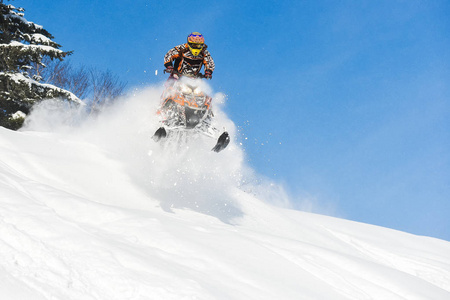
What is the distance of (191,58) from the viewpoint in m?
7.99

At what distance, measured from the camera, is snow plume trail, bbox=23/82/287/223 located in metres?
7.72

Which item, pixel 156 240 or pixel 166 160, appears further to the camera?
pixel 166 160

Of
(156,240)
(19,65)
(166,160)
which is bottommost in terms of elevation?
(156,240)

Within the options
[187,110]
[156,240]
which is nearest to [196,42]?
[187,110]

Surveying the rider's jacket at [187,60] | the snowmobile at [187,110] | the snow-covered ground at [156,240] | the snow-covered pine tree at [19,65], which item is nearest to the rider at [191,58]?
the rider's jacket at [187,60]

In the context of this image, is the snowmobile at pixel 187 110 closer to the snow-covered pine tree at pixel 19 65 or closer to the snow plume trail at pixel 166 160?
the snow plume trail at pixel 166 160

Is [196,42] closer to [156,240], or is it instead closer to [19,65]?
[156,240]

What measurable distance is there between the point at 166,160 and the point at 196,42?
8.57ft

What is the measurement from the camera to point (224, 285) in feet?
9.87

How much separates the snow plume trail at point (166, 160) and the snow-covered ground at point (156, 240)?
4cm

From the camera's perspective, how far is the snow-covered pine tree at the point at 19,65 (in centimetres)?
1254

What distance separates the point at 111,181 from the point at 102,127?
3.98 meters

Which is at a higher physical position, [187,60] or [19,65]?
[19,65]

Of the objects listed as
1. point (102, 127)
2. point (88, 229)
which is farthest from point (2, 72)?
point (88, 229)
